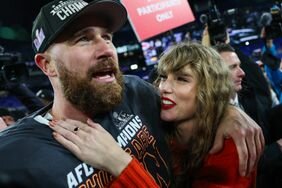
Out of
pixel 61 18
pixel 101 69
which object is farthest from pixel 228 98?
pixel 61 18

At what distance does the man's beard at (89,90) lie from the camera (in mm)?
1110

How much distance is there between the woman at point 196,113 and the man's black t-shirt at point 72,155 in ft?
0.29

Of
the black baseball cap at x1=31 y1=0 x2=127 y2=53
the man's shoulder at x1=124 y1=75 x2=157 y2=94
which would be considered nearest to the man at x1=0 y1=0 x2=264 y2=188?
the black baseball cap at x1=31 y1=0 x2=127 y2=53

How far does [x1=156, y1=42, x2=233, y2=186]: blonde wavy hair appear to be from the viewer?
1291mm

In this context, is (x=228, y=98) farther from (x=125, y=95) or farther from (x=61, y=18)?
(x=61, y=18)

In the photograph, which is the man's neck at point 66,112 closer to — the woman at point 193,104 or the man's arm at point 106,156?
the man's arm at point 106,156

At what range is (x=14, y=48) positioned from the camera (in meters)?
11.3

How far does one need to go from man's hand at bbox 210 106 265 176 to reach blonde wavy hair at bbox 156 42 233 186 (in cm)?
4

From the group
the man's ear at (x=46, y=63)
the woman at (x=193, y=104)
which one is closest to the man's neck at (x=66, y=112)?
the man's ear at (x=46, y=63)

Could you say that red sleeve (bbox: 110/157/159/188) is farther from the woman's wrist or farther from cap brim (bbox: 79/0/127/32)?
cap brim (bbox: 79/0/127/32)

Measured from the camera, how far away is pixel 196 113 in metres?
1.36

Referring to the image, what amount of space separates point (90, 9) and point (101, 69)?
0.63 ft

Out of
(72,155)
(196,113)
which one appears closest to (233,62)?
(196,113)

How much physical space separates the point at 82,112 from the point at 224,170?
52cm
